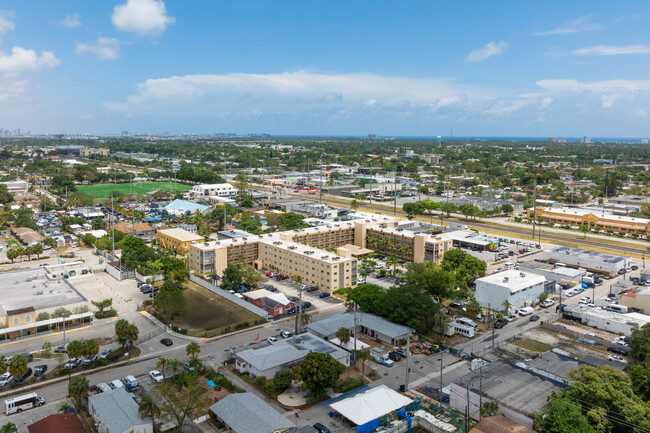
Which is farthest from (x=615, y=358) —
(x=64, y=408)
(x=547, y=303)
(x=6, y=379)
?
(x=6, y=379)

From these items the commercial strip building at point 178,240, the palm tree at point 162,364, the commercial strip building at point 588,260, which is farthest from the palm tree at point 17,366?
the commercial strip building at point 588,260

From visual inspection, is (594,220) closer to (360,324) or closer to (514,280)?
(514,280)

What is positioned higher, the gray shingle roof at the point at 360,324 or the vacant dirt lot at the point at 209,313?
the gray shingle roof at the point at 360,324

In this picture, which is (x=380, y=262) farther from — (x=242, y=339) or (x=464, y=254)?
(x=242, y=339)

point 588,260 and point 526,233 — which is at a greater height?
point 588,260

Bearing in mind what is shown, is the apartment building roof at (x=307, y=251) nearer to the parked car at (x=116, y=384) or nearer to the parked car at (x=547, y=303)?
the parked car at (x=547, y=303)

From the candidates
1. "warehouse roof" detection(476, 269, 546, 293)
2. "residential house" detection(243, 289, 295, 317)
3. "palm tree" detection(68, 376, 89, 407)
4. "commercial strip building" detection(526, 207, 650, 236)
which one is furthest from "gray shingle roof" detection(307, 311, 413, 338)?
"commercial strip building" detection(526, 207, 650, 236)

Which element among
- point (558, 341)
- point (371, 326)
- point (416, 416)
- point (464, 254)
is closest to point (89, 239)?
point (371, 326)

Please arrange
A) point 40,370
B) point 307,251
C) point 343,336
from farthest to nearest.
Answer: point 307,251, point 343,336, point 40,370
